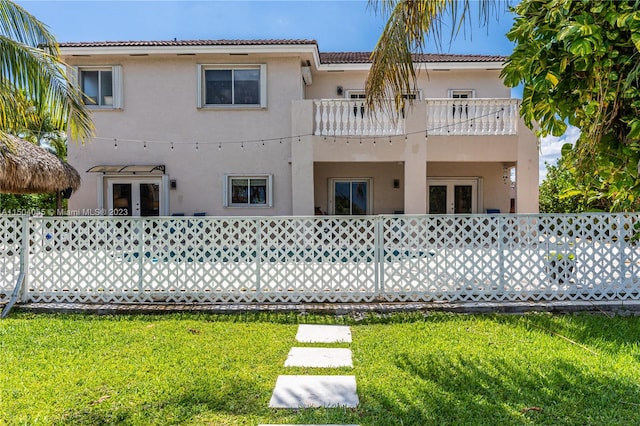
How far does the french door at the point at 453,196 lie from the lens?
54.5 feet

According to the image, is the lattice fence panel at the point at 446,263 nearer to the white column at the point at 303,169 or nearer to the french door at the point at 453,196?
the white column at the point at 303,169

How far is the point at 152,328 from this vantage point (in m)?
6.25

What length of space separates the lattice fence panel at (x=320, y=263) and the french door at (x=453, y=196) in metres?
10.3

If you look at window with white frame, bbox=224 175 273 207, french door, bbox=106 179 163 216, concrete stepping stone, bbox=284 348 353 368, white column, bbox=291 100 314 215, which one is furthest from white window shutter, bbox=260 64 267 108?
concrete stepping stone, bbox=284 348 353 368

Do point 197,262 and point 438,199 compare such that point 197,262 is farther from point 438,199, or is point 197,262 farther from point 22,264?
point 438,199

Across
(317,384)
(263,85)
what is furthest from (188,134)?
(317,384)

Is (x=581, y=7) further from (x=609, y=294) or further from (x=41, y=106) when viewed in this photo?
(x=41, y=106)

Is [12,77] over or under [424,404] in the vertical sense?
over

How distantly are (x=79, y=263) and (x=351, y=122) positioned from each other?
29.8 feet

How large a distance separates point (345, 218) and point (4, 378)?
531cm

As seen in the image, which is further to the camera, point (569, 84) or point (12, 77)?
point (12, 77)

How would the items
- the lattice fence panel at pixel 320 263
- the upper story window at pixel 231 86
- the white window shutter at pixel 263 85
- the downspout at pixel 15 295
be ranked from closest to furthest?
the downspout at pixel 15 295 < the lattice fence panel at pixel 320 263 < the white window shutter at pixel 263 85 < the upper story window at pixel 231 86

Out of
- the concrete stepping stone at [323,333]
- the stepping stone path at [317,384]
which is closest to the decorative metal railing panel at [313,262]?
the concrete stepping stone at [323,333]

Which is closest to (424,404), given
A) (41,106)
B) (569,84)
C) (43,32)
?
(569,84)
